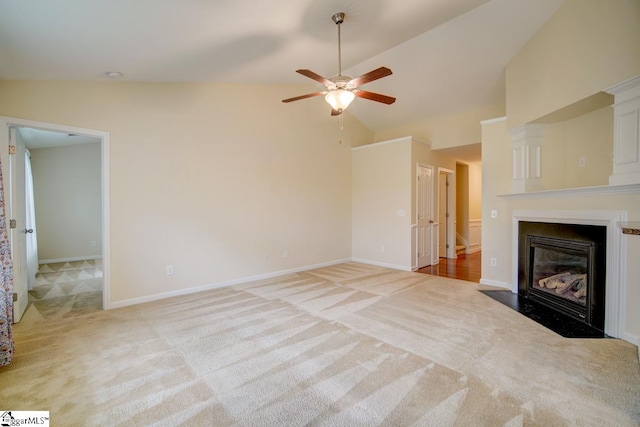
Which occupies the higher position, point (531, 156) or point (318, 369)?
point (531, 156)

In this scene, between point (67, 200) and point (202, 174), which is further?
point (67, 200)

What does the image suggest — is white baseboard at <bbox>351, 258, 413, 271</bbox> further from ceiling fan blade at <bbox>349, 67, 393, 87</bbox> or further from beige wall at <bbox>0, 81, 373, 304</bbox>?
ceiling fan blade at <bbox>349, 67, 393, 87</bbox>

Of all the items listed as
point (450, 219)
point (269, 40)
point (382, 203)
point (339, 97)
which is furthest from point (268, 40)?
point (450, 219)

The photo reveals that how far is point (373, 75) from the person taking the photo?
2.70 meters

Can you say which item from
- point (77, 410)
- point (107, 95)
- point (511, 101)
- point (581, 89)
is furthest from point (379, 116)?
point (77, 410)

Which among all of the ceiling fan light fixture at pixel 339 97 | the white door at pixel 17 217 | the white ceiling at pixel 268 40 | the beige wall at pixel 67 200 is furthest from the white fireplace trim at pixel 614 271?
the beige wall at pixel 67 200

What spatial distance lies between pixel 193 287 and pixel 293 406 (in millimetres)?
3075

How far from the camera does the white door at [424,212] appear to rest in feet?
19.8

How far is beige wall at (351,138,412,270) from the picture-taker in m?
5.81

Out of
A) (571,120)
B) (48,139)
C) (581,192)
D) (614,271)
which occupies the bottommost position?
(614,271)

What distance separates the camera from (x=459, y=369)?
225cm

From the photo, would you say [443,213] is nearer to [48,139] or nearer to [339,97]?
[339,97]

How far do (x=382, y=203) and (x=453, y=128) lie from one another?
2128 millimetres

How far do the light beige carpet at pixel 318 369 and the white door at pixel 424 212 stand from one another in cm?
244
